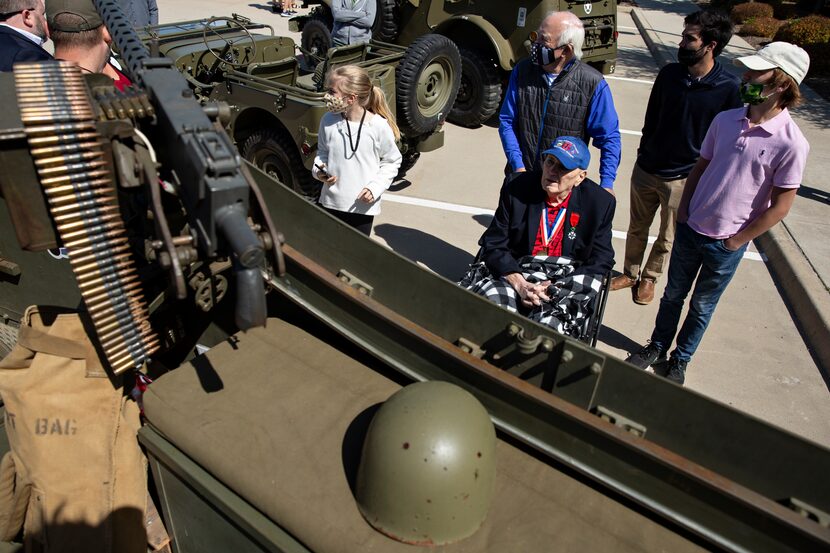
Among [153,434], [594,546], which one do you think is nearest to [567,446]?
[594,546]

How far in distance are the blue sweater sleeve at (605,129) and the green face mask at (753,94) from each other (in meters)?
0.78

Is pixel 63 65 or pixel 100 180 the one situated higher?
pixel 63 65

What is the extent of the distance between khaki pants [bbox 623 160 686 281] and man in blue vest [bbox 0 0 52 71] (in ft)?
12.7

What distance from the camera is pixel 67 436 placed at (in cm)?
255

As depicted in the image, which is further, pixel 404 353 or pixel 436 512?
pixel 404 353

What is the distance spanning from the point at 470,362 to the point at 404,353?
1.08 ft

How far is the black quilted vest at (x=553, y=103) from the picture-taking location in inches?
152

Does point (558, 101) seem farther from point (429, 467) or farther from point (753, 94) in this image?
point (429, 467)

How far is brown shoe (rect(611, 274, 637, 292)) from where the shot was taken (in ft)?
16.6

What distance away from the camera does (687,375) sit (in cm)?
428

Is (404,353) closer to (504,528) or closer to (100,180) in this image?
(504,528)

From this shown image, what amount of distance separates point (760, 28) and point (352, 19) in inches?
535

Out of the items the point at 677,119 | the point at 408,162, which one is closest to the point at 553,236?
the point at 677,119

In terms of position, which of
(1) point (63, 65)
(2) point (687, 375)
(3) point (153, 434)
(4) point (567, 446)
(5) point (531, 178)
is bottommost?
(2) point (687, 375)
